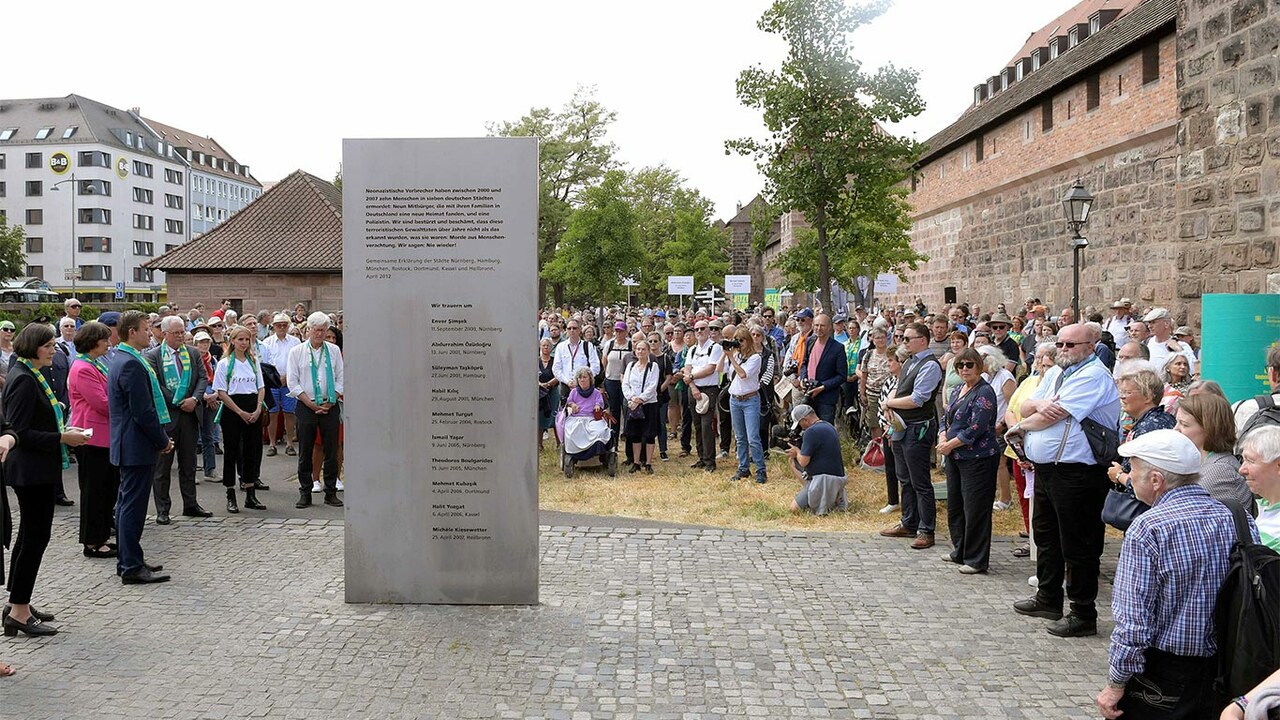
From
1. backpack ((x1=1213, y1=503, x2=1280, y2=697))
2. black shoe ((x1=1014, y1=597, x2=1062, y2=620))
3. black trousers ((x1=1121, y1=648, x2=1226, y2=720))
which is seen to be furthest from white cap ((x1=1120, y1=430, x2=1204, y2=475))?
black shoe ((x1=1014, y1=597, x2=1062, y2=620))

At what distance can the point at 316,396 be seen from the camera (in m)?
10.6

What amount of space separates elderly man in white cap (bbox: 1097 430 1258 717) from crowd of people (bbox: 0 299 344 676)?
18.8 feet

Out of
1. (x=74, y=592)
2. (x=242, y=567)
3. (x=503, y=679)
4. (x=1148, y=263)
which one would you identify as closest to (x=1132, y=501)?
(x=503, y=679)

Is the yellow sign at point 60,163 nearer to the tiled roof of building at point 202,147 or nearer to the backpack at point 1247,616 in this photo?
the tiled roof of building at point 202,147

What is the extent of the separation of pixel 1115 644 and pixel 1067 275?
24.6 meters

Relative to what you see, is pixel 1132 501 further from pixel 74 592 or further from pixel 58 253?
pixel 58 253

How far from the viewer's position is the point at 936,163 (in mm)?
39625

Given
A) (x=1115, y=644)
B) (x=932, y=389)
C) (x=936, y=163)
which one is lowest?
(x=1115, y=644)

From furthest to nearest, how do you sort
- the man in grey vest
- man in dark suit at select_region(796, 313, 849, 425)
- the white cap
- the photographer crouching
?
man in dark suit at select_region(796, 313, 849, 425) < the photographer crouching < the man in grey vest < the white cap

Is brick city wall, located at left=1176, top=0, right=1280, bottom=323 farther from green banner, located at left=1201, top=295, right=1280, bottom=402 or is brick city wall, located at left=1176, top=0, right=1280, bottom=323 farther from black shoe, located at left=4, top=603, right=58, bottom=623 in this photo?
black shoe, located at left=4, top=603, right=58, bottom=623

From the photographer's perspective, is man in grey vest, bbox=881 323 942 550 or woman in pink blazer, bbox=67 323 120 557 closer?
woman in pink blazer, bbox=67 323 120 557

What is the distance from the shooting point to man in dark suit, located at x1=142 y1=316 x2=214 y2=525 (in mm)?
9945

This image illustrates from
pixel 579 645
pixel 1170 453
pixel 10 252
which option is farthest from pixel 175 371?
pixel 10 252

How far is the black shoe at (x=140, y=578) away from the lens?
765 cm
